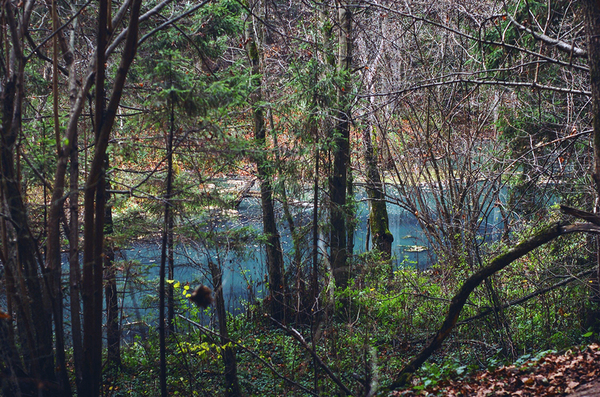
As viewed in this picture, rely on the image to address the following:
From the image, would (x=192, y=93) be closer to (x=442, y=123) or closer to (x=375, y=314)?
(x=375, y=314)

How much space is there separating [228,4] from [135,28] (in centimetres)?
382

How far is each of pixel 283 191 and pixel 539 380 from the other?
5.11m

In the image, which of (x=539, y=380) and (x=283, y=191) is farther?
(x=283, y=191)

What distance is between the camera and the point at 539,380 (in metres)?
4.38

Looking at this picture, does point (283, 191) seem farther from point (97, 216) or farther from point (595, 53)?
point (595, 53)

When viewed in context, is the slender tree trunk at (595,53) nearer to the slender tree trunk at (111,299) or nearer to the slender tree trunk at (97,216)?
the slender tree trunk at (97,216)

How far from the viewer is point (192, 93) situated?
4.21 meters

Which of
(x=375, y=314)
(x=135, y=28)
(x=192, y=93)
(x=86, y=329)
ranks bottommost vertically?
(x=375, y=314)

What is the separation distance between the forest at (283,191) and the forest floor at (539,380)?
3.8 inches

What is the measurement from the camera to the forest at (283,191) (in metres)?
3.86

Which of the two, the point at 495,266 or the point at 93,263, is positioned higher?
the point at 93,263

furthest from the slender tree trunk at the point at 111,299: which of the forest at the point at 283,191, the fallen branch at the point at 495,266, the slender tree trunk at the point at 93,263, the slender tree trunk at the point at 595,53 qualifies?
the slender tree trunk at the point at 595,53

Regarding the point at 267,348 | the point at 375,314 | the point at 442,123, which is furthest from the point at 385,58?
the point at 267,348

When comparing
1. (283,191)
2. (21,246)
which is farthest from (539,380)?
(283,191)
